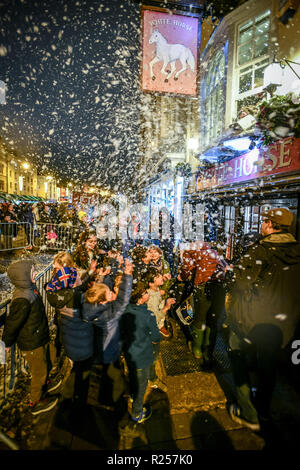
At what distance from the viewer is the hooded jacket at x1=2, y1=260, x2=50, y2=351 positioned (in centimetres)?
262

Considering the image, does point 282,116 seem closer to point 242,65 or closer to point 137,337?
point 137,337

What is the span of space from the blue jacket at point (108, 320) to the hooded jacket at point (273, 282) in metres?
1.46

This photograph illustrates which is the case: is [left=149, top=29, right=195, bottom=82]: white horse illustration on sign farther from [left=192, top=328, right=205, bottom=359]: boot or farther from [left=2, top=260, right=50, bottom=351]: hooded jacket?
[left=192, top=328, right=205, bottom=359]: boot

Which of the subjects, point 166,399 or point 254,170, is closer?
point 166,399

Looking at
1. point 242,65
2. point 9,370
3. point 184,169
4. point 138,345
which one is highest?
point 242,65

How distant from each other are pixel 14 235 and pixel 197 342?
378 inches

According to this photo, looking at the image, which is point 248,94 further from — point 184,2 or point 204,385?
point 204,385

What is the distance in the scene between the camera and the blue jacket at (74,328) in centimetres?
278

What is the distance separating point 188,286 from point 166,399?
195 centimetres

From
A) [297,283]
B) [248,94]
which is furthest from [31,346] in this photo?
[248,94]

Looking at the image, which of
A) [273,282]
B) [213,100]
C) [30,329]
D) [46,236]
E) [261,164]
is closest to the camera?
[273,282]

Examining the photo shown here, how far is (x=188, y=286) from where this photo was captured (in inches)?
172

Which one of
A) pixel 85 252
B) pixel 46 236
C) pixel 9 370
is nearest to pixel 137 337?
pixel 9 370

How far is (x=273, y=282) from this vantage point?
2439mm
